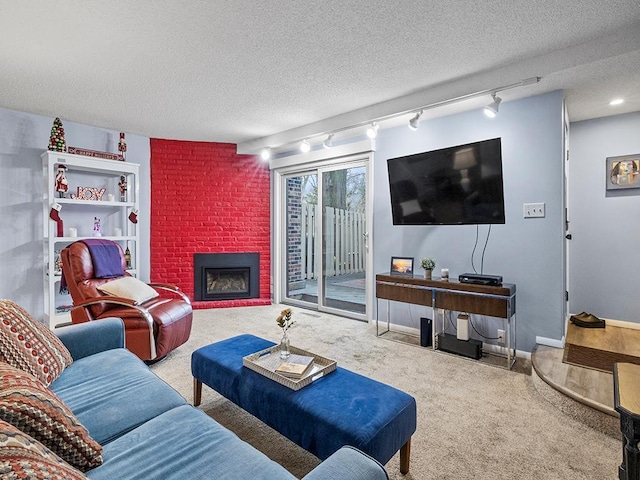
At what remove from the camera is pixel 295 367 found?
1.74 m

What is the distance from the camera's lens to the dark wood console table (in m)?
2.82

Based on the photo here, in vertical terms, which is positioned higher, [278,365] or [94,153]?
[94,153]

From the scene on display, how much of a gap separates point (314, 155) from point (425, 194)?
1.82 metres

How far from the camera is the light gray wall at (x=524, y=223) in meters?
2.88

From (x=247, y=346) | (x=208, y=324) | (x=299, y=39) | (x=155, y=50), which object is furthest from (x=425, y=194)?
(x=208, y=324)

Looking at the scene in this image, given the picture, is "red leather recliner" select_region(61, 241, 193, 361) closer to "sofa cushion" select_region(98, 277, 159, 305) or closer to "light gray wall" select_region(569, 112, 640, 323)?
"sofa cushion" select_region(98, 277, 159, 305)

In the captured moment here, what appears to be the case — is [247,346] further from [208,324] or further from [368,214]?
[368,214]

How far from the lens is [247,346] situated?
7.13 ft

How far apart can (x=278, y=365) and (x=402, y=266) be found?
2225mm

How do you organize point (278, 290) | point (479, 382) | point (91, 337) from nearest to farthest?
point (91, 337)
point (479, 382)
point (278, 290)

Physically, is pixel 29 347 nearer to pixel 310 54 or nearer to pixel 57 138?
pixel 310 54

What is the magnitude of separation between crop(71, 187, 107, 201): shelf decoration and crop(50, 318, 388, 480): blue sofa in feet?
9.57

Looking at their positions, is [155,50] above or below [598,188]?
above

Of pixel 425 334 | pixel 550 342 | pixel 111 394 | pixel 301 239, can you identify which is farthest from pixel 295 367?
pixel 301 239
